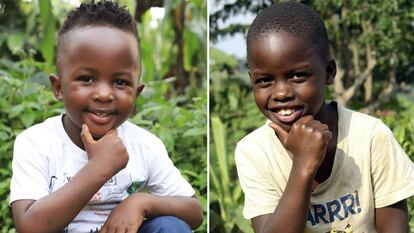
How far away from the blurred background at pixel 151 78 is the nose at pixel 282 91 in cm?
130

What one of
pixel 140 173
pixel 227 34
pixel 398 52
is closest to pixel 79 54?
pixel 140 173

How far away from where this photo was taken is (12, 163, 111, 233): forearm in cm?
223

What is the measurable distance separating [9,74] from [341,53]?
10.0 feet

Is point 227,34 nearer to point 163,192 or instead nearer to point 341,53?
point 341,53

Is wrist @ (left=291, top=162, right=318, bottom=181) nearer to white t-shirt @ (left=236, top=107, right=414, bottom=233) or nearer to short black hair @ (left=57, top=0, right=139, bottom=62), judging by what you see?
white t-shirt @ (left=236, top=107, right=414, bottom=233)

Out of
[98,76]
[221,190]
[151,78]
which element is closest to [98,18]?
[98,76]

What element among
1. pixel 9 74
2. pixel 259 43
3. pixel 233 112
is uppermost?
pixel 259 43

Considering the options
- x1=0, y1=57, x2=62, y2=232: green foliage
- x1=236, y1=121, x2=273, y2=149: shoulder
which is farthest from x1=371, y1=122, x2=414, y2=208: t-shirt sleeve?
x1=0, y1=57, x2=62, y2=232: green foliage

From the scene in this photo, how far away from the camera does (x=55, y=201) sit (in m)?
2.23

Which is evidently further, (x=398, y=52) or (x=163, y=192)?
(x=398, y=52)

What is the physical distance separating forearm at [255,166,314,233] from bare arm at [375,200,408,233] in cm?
31

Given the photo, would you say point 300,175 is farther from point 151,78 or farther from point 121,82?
point 151,78

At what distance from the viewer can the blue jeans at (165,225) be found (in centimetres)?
236

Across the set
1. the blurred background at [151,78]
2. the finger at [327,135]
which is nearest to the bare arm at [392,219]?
the finger at [327,135]
